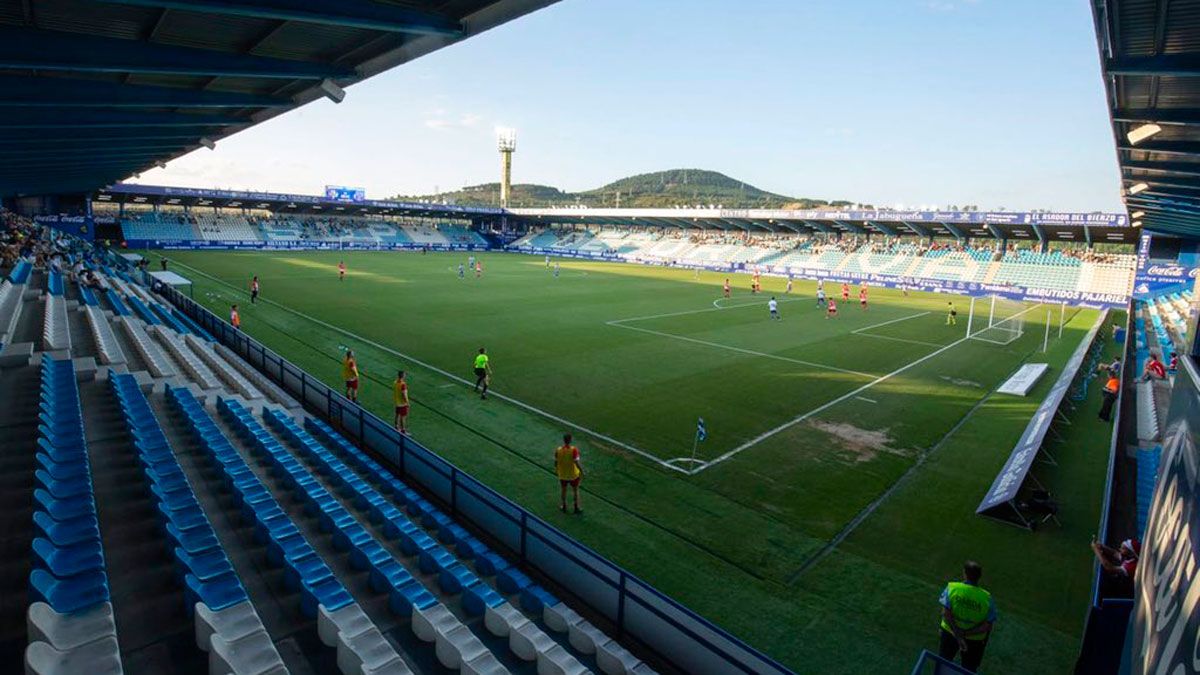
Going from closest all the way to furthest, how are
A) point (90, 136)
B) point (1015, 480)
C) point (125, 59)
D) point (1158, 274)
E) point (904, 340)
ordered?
point (125, 59)
point (1015, 480)
point (90, 136)
point (904, 340)
point (1158, 274)

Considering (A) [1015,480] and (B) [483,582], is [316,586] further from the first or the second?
(A) [1015,480]

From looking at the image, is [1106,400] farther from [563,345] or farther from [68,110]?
[68,110]

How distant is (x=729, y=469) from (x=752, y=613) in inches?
185

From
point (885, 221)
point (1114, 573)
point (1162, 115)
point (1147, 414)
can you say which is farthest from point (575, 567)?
point (885, 221)

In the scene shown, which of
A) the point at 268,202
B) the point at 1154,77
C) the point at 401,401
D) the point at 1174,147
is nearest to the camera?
the point at 1154,77

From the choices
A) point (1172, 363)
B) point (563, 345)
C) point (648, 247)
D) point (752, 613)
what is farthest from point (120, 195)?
point (1172, 363)

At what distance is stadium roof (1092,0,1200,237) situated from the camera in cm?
730

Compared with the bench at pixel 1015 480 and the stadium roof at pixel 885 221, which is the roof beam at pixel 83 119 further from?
the stadium roof at pixel 885 221

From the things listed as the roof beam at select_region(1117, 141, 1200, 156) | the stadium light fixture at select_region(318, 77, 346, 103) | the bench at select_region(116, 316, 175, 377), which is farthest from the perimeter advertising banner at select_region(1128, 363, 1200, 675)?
the bench at select_region(116, 316, 175, 377)

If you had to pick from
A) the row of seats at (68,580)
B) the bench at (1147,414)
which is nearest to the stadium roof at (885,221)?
the bench at (1147,414)

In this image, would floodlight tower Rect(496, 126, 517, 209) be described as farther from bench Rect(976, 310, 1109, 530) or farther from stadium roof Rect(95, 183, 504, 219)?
bench Rect(976, 310, 1109, 530)

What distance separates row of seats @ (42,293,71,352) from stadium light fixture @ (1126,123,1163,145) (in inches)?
922

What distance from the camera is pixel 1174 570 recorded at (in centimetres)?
470

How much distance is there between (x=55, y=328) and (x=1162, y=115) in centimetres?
2475
